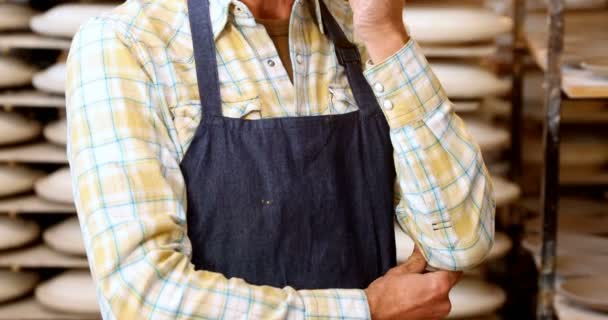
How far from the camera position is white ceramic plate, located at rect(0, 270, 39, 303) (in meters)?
2.19

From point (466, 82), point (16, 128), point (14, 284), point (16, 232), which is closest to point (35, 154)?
point (16, 128)

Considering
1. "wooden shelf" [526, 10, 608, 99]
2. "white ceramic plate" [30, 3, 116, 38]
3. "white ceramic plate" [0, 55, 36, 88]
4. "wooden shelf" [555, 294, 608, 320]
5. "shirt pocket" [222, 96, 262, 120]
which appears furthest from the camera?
"white ceramic plate" [0, 55, 36, 88]

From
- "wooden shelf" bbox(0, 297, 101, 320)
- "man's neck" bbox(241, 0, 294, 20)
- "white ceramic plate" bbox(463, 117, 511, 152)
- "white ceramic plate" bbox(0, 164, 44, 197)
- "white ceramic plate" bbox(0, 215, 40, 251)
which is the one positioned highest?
"man's neck" bbox(241, 0, 294, 20)

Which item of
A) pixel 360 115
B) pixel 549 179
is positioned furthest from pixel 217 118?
pixel 549 179

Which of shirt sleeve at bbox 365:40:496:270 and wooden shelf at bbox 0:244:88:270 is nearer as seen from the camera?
shirt sleeve at bbox 365:40:496:270

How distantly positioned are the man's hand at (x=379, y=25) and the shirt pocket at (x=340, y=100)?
2.9 inches

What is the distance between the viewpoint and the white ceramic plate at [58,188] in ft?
6.69

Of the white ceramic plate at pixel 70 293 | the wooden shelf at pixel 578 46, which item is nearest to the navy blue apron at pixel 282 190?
the wooden shelf at pixel 578 46

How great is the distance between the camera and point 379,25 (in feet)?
3.79

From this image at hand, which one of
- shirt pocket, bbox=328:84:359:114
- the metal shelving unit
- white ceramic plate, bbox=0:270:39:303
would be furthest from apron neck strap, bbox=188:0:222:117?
white ceramic plate, bbox=0:270:39:303

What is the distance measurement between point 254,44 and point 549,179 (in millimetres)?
842

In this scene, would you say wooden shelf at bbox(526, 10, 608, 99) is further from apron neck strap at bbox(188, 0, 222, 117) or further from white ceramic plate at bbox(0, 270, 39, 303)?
white ceramic plate at bbox(0, 270, 39, 303)

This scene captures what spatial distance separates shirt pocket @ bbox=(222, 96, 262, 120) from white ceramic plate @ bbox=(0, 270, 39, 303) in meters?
1.28

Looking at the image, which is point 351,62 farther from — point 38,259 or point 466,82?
point 38,259
